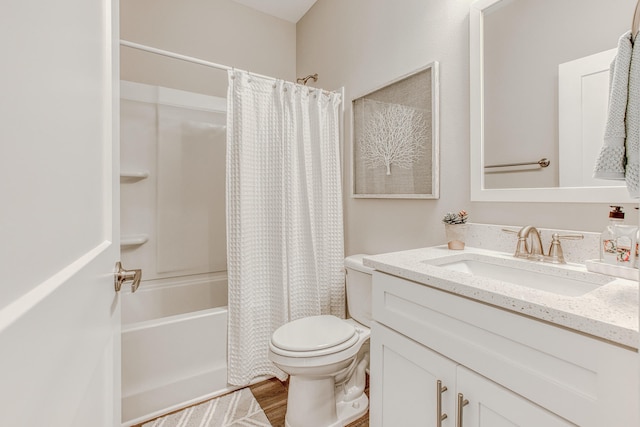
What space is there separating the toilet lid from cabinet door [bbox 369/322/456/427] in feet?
0.86

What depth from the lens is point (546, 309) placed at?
64cm

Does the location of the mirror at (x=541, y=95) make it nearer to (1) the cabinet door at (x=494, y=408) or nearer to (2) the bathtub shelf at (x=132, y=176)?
(1) the cabinet door at (x=494, y=408)

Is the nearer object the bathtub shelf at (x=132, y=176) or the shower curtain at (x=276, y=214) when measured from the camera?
the shower curtain at (x=276, y=214)

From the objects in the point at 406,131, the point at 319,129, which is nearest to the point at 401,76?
the point at 406,131

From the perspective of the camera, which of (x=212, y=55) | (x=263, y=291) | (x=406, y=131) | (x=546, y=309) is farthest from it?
(x=212, y=55)

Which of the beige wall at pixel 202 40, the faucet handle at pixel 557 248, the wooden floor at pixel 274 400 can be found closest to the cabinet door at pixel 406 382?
the wooden floor at pixel 274 400

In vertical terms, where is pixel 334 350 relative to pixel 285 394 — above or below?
above

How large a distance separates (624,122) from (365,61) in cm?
147

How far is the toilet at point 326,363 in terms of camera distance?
Result: 1.28 meters

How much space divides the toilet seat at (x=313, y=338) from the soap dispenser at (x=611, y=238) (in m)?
0.96

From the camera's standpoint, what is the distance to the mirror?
996mm

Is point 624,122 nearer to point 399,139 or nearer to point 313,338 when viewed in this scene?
point 399,139

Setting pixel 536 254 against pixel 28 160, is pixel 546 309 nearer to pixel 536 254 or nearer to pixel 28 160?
pixel 536 254

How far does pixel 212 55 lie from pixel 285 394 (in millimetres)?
2404
